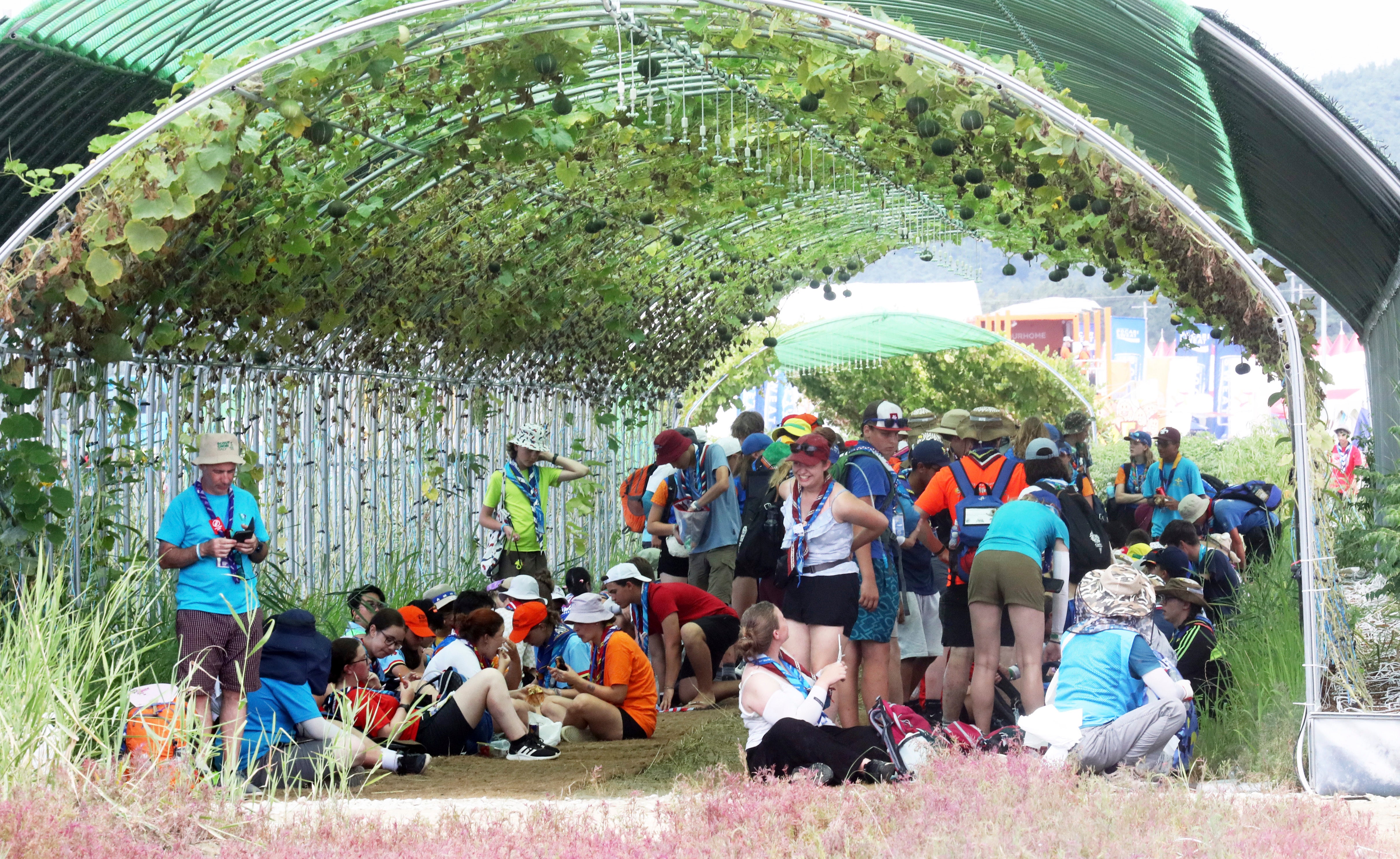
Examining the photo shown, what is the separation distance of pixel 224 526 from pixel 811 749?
291cm

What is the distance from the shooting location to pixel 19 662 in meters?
5.37

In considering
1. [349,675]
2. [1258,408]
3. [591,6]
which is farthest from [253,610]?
[1258,408]

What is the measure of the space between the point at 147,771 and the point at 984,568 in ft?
12.7

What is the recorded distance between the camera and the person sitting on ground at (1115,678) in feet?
18.0

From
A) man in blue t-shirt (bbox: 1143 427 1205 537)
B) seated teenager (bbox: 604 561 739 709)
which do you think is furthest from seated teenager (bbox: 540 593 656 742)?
man in blue t-shirt (bbox: 1143 427 1205 537)

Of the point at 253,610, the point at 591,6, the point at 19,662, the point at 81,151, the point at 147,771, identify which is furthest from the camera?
the point at 81,151

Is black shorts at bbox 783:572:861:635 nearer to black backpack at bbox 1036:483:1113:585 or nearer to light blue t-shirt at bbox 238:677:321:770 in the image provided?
black backpack at bbox 1036:483:1113:585

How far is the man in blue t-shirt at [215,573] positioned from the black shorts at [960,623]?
3498 millimetres

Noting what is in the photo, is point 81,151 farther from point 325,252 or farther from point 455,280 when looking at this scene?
point 455,280

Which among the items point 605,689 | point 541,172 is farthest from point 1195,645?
point 541,172

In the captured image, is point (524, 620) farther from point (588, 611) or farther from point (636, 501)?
point (636, 501)

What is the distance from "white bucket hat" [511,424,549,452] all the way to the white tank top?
3.40 meters

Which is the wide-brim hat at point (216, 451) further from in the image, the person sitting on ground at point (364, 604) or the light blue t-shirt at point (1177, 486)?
the light blue t-shirt at point (1177, 486)

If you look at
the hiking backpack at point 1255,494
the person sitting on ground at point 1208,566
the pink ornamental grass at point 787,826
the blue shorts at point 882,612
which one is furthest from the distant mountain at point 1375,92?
the pink ornamental grass at point 787,826
